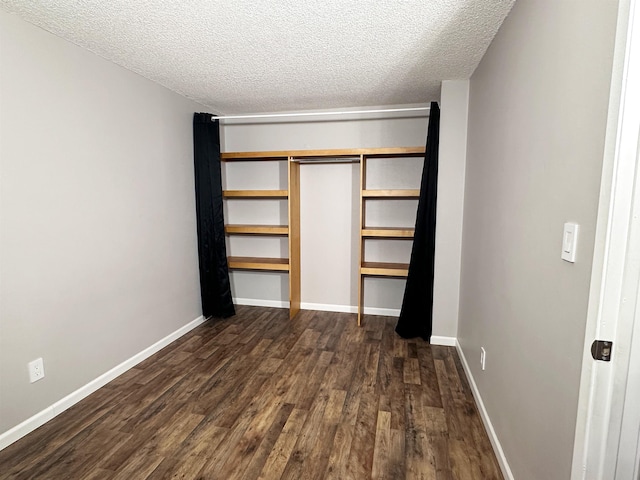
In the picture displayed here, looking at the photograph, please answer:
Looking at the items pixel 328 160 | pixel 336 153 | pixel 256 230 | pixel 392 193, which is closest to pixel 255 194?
pixel 256 230

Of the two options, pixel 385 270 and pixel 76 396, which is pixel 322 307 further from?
pixel 76 396

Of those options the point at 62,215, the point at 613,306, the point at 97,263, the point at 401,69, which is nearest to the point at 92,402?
the point at 97,263

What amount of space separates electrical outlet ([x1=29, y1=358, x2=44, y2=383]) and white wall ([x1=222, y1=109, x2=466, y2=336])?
2.29 meters

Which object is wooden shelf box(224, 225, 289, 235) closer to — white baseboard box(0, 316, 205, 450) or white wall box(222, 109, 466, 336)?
white wall box(222, 109, 466, 336)

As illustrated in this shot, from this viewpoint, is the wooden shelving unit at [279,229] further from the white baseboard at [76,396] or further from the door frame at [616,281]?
the door frame at [616,281]

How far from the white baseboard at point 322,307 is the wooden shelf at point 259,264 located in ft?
1.48

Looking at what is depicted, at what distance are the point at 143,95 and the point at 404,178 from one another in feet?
8.34

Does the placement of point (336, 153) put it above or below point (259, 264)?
above

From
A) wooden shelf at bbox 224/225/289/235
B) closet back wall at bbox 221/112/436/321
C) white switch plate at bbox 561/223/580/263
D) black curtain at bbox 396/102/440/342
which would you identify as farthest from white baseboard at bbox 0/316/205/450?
white switch plate at bbox 561/223/580/263

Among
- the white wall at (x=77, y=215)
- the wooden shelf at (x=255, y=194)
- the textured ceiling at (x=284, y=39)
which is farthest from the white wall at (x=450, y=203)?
the white wall at (x=77, y=215)

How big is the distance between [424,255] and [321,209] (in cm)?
132

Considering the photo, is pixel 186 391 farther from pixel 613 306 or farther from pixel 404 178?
pixel 404 178

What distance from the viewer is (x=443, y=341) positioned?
10.2ft

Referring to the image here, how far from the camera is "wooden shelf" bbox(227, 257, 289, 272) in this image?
376cm
